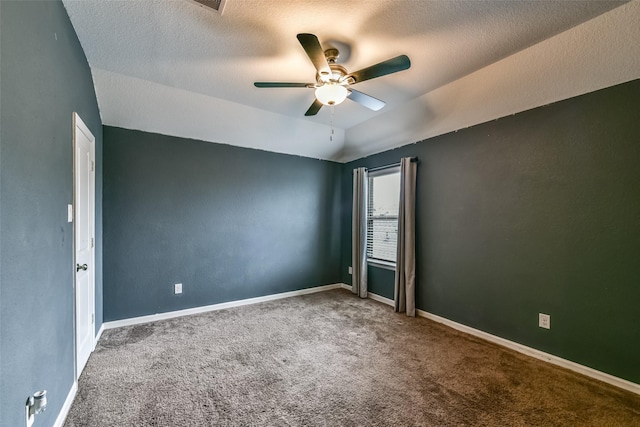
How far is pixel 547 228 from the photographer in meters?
2.42

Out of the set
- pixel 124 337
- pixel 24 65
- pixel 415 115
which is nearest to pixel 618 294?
pixel 415 115

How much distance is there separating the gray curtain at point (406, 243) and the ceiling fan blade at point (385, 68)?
1.74 metres

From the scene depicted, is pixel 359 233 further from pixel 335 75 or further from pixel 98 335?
pixel 98 335

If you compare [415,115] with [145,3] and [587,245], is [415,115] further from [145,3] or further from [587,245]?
[145,3]

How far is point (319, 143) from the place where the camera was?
4254 mm

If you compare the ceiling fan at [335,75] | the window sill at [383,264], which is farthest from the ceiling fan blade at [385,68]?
the window sill at [383,264]

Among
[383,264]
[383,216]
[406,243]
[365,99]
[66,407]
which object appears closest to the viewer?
[66,407]

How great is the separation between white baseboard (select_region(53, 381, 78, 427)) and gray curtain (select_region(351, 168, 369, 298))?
3351mm

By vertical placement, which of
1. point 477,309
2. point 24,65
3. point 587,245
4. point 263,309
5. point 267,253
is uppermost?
point 24,65

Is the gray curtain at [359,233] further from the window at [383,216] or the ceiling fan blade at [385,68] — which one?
the ceiling fan blade at [385,68]

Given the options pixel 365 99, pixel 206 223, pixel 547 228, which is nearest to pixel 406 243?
pixel 547 228

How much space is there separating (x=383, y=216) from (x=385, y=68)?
8.45ft

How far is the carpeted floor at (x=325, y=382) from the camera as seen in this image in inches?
66.2

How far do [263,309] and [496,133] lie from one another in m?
3.51
